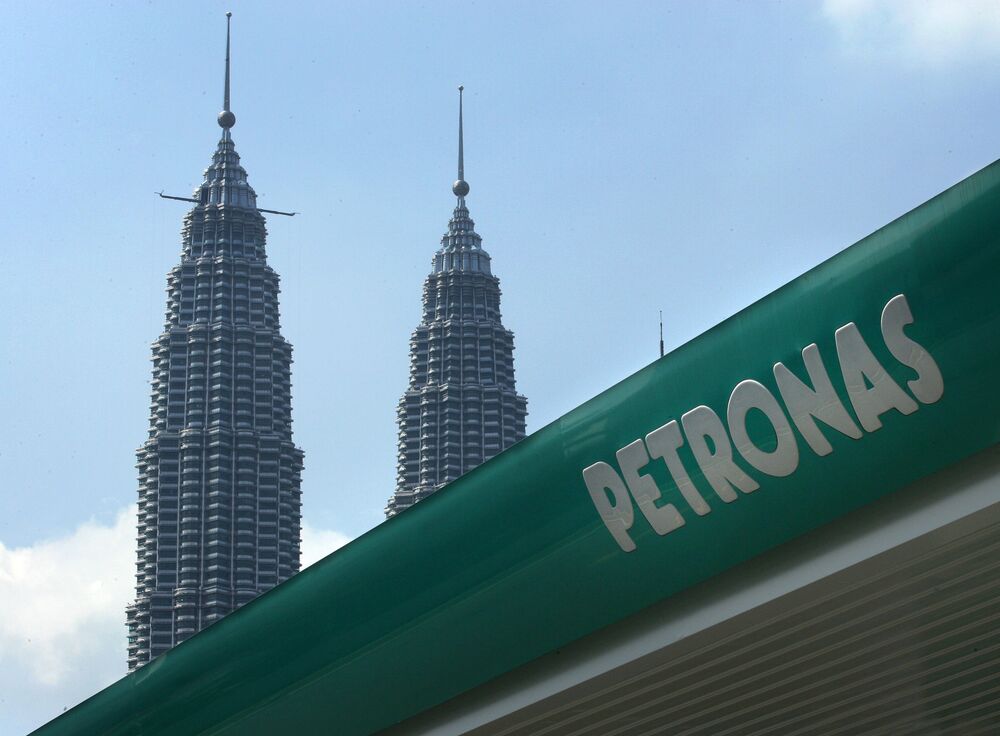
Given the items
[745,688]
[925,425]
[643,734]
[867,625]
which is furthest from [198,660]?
[925,425]

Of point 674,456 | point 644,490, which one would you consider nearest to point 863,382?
point 674,456

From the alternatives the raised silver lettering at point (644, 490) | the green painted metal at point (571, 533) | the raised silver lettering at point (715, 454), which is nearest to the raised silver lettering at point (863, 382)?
the green painted metal at point (571, 533)

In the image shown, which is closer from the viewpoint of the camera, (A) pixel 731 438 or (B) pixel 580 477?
(A) pixel 731 438

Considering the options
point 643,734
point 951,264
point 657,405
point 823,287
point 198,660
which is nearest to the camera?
point 951,264

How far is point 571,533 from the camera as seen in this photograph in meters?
13.5

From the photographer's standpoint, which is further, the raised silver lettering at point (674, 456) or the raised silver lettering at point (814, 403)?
the raised silver lettering at point (674, 456)

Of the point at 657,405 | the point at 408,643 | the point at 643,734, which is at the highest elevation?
the point at 657,405

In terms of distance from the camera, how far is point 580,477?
43.9 ft

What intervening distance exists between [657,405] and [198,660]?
6.90 meters

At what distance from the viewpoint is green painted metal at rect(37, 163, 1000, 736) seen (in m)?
11.0

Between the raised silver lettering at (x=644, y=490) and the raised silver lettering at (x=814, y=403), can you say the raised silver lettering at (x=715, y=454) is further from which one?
the raised silver lettering at (x=814, y=403)

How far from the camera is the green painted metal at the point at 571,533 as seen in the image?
10992 millimetres

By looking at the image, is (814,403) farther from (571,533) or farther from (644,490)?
(571,533)

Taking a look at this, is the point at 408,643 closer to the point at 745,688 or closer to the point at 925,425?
the point at 745,688
